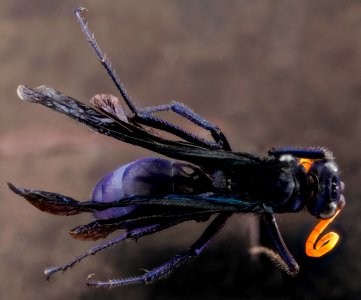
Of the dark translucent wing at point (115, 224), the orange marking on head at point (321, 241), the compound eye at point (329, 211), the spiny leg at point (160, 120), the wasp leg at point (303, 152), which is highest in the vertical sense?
the spiny leg at point (160, 120)

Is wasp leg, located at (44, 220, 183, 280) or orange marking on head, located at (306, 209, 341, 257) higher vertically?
orange marking on head, located at (306, 209, 341, 257)

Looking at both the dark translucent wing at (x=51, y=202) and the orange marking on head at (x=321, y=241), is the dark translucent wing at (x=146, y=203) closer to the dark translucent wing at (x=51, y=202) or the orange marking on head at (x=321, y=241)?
the dark translucent wing at (x=51, y=202)

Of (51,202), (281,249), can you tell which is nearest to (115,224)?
(51,202)

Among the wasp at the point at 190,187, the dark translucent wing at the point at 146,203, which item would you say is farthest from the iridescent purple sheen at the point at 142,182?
the dark translucent wing at the point at 146,203

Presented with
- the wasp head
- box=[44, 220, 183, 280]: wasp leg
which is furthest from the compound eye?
box=[44, 220, 183, 280]: wasp leg

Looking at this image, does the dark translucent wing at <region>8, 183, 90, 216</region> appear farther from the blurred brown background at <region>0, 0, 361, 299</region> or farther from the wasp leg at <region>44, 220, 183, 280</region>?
the blurred brown background at <region>0, 0, 361, 299</region>

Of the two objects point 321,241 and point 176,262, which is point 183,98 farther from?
point 321,241

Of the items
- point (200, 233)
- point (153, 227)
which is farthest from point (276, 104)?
point (153, 227)
